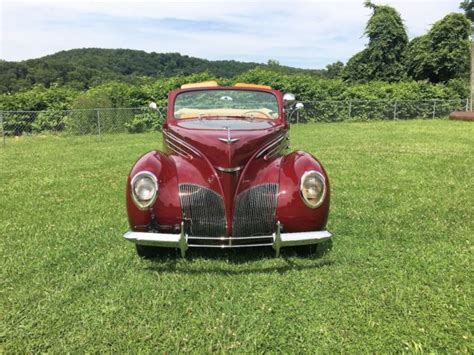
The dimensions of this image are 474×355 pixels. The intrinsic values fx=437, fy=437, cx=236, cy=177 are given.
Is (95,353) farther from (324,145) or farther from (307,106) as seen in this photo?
(307,106)

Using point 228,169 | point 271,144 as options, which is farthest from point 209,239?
point 271,144

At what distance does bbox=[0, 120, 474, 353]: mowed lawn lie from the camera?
2.90 metres

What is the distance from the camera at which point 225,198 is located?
12.7 feet

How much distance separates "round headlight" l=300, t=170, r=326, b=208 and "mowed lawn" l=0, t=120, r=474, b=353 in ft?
1.98

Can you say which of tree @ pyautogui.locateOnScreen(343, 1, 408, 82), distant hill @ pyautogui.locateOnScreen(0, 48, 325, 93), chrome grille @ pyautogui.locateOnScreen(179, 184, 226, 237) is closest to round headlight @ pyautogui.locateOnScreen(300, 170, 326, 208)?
chrome grille @ pyautogui.locateOnScreen(179, 184, 226, 237)

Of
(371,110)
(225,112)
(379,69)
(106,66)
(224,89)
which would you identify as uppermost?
(106,66)

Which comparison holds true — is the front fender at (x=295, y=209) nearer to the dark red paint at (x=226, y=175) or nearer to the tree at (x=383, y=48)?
the dark red paint at (x=226, y=175)

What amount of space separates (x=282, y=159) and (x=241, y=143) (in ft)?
1.77

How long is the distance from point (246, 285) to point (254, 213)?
2.11ft

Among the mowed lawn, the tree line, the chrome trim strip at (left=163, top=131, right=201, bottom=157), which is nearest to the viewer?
the mowed lawn

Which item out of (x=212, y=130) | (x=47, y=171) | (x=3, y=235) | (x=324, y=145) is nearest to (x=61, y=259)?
(x=3, y=235)

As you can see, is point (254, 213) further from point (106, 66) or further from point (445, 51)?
point (106, 66)

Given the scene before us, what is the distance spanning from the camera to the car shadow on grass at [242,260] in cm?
393

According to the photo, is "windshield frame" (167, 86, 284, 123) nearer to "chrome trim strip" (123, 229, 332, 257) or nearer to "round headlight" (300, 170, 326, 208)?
"round headlight" (300, 170, 326, 208)
